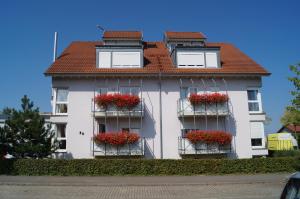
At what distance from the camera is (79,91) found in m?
23.1

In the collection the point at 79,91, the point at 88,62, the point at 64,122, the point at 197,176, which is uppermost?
the point at 88,62

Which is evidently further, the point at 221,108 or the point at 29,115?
the point at 221,108

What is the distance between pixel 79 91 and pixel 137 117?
4892 millimetres

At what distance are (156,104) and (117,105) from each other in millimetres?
3203

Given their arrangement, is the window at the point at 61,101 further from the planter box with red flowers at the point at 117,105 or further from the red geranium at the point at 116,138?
the red geranium at the point at 116,138

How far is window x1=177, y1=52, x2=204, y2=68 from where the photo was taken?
2472cm

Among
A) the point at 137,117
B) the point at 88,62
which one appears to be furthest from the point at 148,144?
the point at 88,62

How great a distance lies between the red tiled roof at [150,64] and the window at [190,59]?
663 millimetres

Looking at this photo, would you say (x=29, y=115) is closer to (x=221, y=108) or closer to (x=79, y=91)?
(x=79, y=91)

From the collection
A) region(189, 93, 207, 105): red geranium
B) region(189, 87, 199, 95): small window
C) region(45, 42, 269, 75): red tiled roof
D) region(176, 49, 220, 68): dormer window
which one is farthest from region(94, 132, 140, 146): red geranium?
region(176, 49, 220, 68): dormer window

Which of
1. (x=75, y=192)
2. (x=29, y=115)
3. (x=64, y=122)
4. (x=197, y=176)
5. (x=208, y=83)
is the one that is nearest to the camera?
(x=75, y=192)

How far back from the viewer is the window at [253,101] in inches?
962

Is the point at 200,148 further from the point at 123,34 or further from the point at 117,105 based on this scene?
the point at 123,34

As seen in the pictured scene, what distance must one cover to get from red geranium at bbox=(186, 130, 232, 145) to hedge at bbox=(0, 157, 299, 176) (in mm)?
2041
